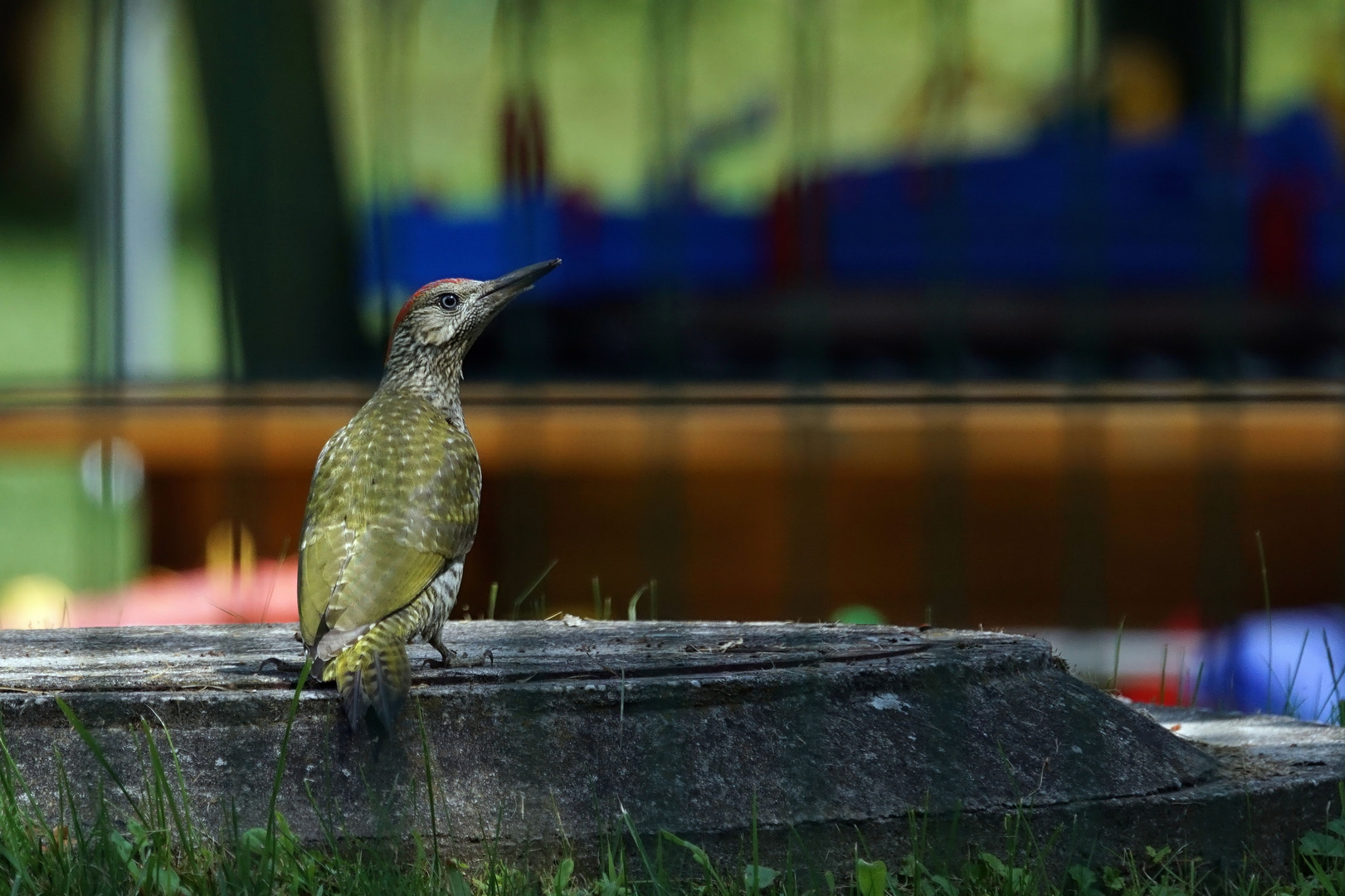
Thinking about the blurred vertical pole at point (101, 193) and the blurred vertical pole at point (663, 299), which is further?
the blurred vertical pole at point (663, 299)

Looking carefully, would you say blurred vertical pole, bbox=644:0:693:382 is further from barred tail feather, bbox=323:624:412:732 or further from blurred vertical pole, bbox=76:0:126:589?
barred tail feather, bbox=323:624:412:732

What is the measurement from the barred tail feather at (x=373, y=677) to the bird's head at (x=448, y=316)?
1.23 meters

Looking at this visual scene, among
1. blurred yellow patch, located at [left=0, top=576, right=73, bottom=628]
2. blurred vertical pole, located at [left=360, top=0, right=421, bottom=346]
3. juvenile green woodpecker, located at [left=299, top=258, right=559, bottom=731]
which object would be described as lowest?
blurred yellow patch, located at [left=0, top=576, right=73, bottom=628]

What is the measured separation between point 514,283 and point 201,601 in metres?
2.17

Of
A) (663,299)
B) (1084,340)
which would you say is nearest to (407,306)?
(663,299)

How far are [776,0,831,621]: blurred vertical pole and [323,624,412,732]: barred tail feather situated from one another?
122 centimetres

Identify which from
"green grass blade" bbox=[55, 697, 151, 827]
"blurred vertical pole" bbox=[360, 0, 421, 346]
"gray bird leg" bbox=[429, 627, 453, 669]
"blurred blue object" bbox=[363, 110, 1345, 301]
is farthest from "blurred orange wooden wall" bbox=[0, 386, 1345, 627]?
"green grass blade" bbox=[55, 697, 151, 827]

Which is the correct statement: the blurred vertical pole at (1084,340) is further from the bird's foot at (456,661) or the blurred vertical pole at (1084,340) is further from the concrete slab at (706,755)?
the bird's foot at (456,661)

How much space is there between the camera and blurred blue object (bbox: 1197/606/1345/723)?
161 inches

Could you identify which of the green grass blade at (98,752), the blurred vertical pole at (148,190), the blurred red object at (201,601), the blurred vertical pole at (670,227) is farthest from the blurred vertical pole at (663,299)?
the green grass blade at (98,752)

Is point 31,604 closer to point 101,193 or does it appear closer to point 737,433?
point 101,193

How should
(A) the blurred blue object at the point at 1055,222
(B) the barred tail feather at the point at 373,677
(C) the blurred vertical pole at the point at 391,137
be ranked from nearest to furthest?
(B) the barred tail feather at the point at 373,677 → (C) the blurred vertical pole at the point at 391,137 → (A) the blurred blue object at the point at 1055,222

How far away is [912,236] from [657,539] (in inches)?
68.0

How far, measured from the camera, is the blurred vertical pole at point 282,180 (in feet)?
28.9
